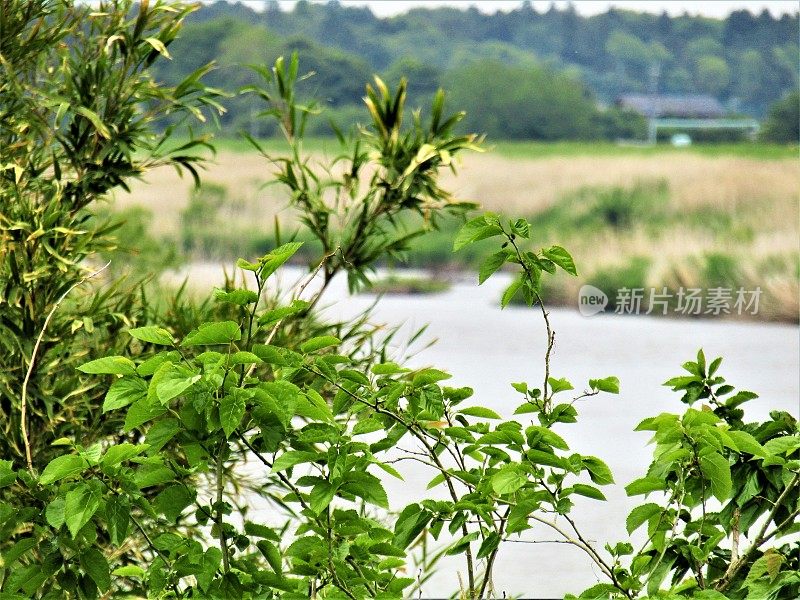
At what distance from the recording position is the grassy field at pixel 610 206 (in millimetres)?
3305

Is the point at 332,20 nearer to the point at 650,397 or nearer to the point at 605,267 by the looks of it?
the point at 605,267

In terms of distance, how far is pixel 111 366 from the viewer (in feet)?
3.29

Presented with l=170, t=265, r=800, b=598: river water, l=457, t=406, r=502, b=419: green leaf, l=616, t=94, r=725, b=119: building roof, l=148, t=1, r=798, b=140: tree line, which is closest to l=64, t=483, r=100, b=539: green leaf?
l=457, t=406, r=502, b=419: green leaf

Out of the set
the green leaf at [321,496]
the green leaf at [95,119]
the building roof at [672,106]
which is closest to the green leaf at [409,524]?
the green leaf at [321,496]

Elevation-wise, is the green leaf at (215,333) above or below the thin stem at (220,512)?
above

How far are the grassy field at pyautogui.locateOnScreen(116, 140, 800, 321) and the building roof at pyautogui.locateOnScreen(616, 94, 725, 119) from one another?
0.35 ft

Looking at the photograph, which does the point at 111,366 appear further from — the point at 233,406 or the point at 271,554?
the point at 271,554

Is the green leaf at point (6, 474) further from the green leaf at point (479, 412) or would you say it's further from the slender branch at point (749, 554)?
the slender branch at point (749, 554)

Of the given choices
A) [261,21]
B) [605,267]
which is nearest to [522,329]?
[605,267]

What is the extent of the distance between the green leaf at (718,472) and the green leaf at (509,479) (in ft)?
0.60

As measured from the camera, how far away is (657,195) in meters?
3.35

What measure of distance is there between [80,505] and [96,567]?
126 millimetres

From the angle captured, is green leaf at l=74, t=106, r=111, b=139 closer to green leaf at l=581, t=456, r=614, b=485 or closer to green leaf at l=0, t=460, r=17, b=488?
green leaf at l=0, t=460, r=17, b=488

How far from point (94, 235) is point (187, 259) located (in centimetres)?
→ 136
